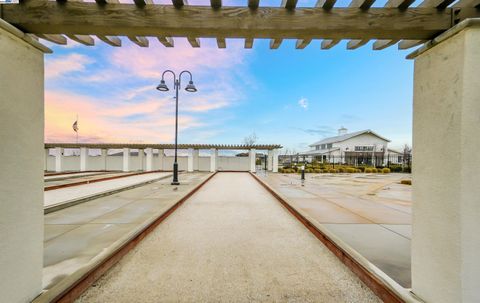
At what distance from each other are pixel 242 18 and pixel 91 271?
3.90 m

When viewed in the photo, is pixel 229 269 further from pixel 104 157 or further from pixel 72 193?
pixel 104 157

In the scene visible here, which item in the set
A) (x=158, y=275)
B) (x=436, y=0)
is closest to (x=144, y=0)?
(x=436, y=0)

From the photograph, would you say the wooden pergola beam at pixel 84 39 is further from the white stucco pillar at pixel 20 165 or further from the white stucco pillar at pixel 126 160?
the white stucco pillar at pixel 126 160

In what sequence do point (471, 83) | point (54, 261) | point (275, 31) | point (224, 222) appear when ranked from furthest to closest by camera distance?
point (224, 222), point (54, 261), point (275, 31), point (471, 83)

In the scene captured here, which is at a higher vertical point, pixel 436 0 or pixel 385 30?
pixel 436 0

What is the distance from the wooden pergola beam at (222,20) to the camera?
2104 mm

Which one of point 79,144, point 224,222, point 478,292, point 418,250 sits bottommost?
point 224,222

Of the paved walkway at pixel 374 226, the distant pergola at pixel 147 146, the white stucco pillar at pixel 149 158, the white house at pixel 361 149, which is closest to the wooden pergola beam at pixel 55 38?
the paved walkway at pixel 374 226

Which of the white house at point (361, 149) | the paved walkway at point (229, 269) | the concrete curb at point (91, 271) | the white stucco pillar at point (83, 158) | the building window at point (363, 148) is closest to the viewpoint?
the concrete curb at point (91, 271)

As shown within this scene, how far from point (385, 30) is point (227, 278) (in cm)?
376

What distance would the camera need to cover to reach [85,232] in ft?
15.3

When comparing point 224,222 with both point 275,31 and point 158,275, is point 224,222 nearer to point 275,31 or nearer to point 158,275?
point 158,275

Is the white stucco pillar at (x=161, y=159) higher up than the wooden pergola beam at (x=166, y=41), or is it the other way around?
the wooden pergola beam at (x=166, y=41)

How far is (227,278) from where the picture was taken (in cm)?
309
